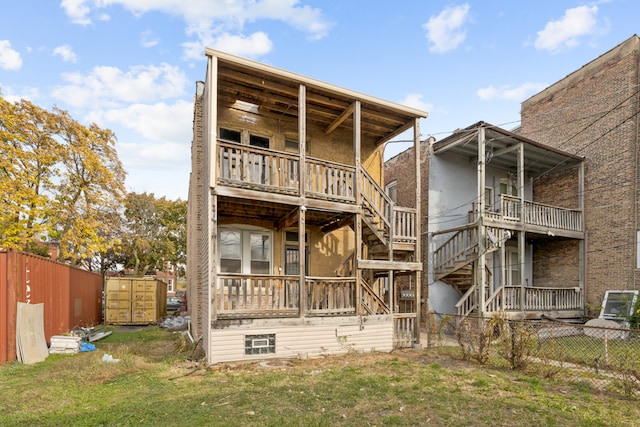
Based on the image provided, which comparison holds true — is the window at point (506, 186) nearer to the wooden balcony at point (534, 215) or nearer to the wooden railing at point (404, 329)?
the wooden balcony at point (534, 215)

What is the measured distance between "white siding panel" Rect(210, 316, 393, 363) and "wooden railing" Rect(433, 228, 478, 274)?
5.00m

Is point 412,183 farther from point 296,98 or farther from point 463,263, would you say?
point 296,98

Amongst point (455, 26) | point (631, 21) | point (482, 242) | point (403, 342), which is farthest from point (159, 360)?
point (631, 21)

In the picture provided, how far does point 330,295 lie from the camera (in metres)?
9.43

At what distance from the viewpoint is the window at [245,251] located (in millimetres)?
10914

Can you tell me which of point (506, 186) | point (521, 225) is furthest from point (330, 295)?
point (506, 186)

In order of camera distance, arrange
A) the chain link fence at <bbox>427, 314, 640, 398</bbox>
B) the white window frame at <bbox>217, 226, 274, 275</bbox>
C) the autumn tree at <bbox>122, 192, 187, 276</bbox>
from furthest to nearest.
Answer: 1. the autumn tree at <bbox>122, 192, 187, 276</bbox>
2. the white window frame at <bbox>217, 226, 274, 275</bbox>
3. the chain link fence at <bbox>427, 314, 640, 398</bbox>

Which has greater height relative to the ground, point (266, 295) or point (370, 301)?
point (266, 295)

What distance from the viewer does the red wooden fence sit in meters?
8.18

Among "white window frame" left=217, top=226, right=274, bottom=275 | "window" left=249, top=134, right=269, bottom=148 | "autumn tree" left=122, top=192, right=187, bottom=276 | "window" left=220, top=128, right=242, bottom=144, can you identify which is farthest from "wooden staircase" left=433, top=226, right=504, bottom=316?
"autumn tree" left=122, top=192, right=187, bottom=276

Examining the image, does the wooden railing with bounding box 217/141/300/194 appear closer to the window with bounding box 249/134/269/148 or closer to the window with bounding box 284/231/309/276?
the window with bounding box 249/134/269/148

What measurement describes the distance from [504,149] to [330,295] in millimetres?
10170

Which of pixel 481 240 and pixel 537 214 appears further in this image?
pixel 537 214

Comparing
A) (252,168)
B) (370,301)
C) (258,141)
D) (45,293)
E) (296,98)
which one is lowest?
(370,301)
